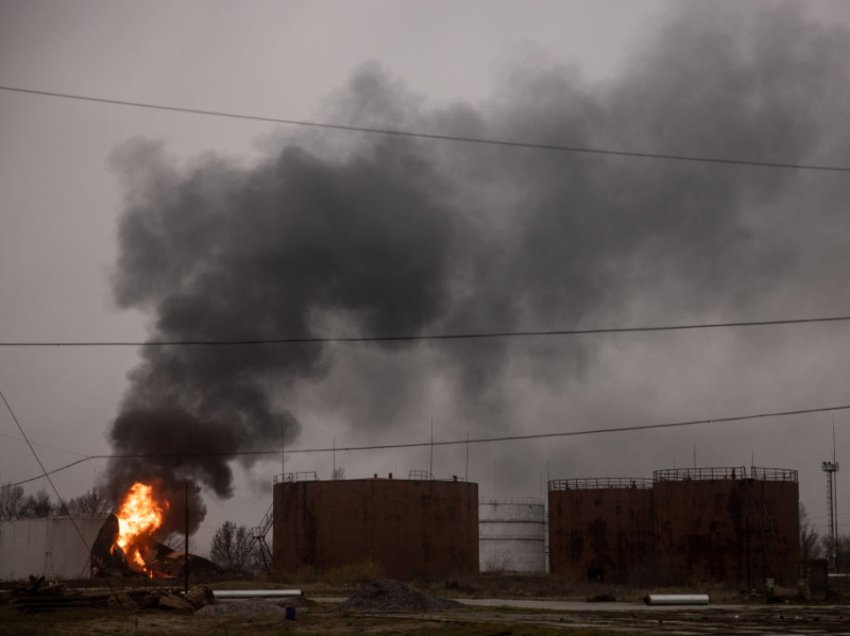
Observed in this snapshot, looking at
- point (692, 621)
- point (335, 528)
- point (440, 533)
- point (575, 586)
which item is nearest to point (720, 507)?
point (575, 586)

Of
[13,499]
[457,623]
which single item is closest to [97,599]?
[457,623]

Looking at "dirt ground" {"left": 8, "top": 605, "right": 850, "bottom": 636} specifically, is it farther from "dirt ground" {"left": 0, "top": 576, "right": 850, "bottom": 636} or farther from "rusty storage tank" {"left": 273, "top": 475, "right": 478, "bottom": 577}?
Result: "rusty storage tank" {"left": 273, "top": 475, "right": 478, "bottom": 577}

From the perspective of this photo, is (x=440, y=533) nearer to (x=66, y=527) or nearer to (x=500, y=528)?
(x=66, y=527)

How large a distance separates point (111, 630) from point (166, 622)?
2919 millimetres

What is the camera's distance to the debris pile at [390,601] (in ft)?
105

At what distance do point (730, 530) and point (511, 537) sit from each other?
115 feet

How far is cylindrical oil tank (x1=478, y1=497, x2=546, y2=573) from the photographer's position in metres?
82.9

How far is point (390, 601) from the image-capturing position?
1271 inches

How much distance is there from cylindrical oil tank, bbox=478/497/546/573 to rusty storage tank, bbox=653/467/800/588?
31182 millimetres

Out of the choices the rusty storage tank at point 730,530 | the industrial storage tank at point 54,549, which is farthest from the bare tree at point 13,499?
the rusty storage tank at point 730,530

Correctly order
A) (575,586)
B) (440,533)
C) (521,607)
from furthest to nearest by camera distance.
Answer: (440,533)
(575,586)
(521,607)

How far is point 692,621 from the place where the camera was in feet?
90.9

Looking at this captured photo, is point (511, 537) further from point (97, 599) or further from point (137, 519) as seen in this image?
point (97, 599)

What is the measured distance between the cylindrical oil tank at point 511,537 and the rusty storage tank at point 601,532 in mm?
25758
